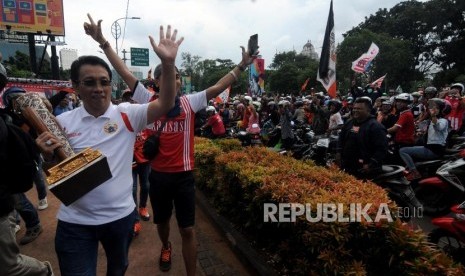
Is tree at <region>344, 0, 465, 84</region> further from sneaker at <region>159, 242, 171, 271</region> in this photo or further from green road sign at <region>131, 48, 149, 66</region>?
sneaker at <region>159, 242, 171, 271</region>

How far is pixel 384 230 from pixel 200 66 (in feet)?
257

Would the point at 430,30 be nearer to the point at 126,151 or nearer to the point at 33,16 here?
the point at 33,16

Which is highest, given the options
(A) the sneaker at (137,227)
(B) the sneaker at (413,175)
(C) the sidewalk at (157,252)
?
(B) the sneaker at (413,175)

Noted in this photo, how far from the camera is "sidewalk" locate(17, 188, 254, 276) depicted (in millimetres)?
3457

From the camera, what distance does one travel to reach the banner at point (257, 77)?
591 inches

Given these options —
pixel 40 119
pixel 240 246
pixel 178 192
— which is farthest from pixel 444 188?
pixel 40 119

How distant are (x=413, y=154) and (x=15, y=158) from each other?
5.72m

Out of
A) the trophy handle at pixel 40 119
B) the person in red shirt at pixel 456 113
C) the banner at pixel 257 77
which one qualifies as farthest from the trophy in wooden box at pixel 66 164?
the banner at pixel 257 77

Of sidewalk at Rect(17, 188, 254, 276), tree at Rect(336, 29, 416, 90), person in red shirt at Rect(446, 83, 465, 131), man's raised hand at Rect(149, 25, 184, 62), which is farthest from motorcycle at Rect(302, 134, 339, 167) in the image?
tree at Rect(336, 29, 416, 90)

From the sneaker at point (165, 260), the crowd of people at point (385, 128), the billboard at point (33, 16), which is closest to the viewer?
the sneaker at point (165, 260)

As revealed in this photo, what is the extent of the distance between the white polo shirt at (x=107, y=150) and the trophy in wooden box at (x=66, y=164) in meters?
0.12

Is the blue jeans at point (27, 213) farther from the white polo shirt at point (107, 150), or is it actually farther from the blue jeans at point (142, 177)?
the white polo shirt at point (107, 150)

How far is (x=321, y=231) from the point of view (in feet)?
7.90

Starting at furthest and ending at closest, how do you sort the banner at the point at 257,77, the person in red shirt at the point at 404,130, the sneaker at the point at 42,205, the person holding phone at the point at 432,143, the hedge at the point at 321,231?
the banner at the point at 257,77 → the person in red shirt at the point at 404,130 → the person holding phone at the point at 432,143 → the sneaker at the point at 42,205 → the hedge at the point at 321,231
